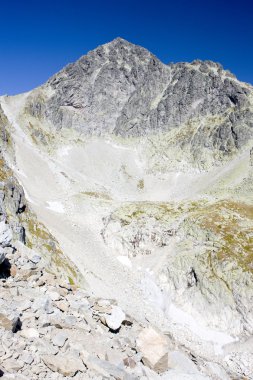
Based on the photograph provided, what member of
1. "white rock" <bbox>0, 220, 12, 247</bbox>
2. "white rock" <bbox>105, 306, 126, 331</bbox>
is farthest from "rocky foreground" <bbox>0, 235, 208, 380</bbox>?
"white rock" <bbox>0, 220, 12, 247</bbox>

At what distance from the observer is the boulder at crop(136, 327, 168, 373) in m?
16.2

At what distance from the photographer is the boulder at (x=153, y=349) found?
16.2 meters

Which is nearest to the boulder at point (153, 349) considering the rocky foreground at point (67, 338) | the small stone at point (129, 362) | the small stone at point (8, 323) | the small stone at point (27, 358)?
the rocky foreground at point (67, 338)

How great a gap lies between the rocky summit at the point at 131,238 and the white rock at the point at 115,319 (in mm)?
122

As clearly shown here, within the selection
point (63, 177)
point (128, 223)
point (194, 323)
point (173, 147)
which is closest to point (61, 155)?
point (63, 177)

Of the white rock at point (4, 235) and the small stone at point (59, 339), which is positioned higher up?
the white rock at point (4, 235)

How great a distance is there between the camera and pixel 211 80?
192 meters

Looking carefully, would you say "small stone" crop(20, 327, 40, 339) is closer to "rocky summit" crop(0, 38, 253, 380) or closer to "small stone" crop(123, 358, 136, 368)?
"rocky summit" crop(0, 38, 253, 380)

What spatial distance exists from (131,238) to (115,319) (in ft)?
194

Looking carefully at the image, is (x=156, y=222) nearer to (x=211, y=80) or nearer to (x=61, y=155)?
(x=61, y=155)

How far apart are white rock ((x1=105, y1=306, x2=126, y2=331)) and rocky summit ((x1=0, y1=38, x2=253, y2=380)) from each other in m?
0.12

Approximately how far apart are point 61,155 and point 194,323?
12051 centimetres

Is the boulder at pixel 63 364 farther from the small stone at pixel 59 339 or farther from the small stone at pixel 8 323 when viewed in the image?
the small stone at pixel 8 323

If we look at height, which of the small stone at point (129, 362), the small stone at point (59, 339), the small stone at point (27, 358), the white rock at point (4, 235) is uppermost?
Answer: the white rock at point (4, 235)
